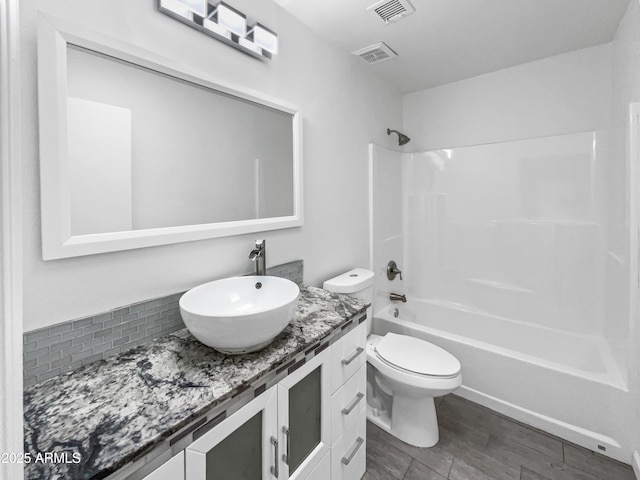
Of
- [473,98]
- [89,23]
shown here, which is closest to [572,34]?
[473,98]

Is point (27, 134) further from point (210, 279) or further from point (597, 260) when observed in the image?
point (597, 260)

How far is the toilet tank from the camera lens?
69.6 inches

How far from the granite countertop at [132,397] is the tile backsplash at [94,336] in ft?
0.10

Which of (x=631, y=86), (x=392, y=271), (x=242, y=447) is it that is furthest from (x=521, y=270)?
(x=242, y=447)

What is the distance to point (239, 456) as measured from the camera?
0.84m

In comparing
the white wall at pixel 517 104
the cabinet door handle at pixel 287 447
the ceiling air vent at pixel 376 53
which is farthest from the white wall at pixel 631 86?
the cabinet door handle at pixel 287 447

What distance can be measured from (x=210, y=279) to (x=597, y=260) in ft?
8.44

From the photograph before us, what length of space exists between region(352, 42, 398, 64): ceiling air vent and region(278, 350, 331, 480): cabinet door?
1.98 m

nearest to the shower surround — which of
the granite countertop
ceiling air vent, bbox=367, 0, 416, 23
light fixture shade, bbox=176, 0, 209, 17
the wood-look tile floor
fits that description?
the wood-look tile floor

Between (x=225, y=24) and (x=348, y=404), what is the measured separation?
1772 mm

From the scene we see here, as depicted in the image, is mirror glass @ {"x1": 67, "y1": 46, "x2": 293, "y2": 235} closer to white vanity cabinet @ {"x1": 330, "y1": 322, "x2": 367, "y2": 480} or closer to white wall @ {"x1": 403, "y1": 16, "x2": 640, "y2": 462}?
white vanity cabinet @ {"x1": 330, "y1": 322, "x2": 367, "y2": 480}

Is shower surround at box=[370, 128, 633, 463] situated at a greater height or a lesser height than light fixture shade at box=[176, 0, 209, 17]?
lesser

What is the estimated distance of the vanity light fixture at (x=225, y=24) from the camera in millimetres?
1096

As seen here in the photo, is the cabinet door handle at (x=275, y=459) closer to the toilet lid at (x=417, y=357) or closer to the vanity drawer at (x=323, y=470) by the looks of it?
the vanity drawer at (x=323, y=470)
